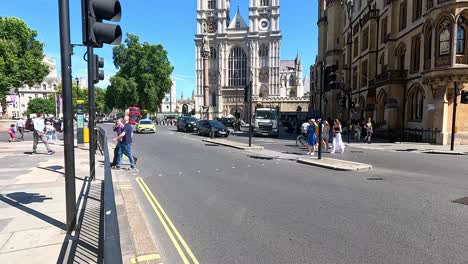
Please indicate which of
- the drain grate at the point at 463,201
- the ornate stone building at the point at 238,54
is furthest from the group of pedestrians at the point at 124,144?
the ornate stone building at the point at 238,54

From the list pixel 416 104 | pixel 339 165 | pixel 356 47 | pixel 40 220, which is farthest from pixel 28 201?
pixel 356 47

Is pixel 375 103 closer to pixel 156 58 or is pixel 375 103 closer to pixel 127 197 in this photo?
pixel 127 197

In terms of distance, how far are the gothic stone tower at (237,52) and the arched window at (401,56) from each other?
211 ft

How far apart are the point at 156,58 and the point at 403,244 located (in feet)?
196

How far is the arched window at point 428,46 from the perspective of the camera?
20.9 metres

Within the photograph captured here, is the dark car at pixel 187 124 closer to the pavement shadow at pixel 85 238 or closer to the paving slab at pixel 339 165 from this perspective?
the paving slab at pixel 339 165

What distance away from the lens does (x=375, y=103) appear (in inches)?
1169

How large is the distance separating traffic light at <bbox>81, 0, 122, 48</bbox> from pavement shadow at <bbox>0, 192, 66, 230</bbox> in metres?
2.86

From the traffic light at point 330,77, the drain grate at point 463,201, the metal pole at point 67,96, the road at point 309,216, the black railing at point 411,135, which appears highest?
the traffic light at point 330,77

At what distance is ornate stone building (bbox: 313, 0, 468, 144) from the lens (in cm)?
1928

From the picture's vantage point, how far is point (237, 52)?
306ft

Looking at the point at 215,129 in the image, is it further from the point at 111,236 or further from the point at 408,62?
the point at 111,236

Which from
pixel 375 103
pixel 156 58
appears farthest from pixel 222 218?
pixel 156 58

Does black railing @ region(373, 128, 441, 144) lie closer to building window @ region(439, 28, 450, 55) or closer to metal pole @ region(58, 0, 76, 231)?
building window @ region(439, 28, 450, 55)
